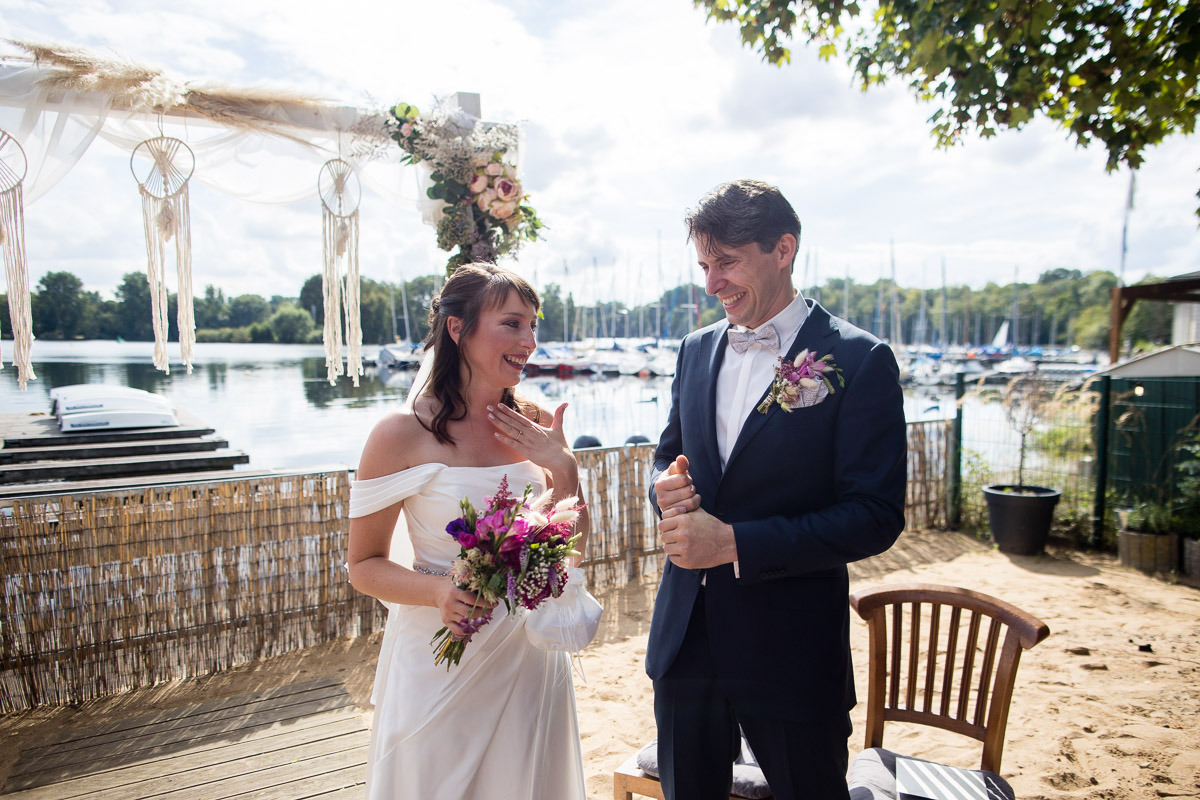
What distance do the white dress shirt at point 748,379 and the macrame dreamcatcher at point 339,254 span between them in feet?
9.55

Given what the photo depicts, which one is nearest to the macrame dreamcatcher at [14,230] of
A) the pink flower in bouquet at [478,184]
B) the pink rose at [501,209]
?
the pink flower in bouquet at [478,184]

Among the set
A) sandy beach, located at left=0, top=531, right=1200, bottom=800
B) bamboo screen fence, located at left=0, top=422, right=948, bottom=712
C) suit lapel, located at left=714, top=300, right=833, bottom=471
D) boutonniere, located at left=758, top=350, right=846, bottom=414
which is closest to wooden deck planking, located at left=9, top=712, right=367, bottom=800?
sandy beach, located at left=0, top=531, right=1200, bottom=800

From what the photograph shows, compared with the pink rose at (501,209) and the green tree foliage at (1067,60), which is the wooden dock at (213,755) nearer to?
the pink rose at (501,209)

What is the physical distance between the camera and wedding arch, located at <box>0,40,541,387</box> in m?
3.27

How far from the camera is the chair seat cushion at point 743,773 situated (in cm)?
199

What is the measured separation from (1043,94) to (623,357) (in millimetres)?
44680

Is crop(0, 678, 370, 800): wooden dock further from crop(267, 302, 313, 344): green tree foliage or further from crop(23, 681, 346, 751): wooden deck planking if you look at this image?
crop(267, 302, 313, 344): green tree foliage

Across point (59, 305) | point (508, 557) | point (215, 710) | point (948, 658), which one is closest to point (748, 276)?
point (508, 557)

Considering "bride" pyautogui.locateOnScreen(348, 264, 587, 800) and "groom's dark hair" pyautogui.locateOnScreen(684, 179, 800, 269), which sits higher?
"groom's dark hair" pyautogui.locateOnScreen(684, 179, 800, 269)

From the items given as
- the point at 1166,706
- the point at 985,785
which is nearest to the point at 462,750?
the point at 985,785

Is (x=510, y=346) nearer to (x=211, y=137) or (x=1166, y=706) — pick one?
(x=211, y=137)

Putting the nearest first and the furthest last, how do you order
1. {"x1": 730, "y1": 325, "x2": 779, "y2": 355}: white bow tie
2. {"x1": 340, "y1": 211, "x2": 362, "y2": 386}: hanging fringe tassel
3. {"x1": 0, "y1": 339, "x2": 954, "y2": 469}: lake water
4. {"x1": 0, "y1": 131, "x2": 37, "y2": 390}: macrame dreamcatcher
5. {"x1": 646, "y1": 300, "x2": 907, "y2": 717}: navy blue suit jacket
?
{"x1": 646, "y1": 300, "x2": 907, "y2": 717}: navy blue suit jacket
{"x1": 730, "y1": 325, "x2": 779, "y2": 355}: white bow tie
{"x1": 0, "y1": 131, "x2": 37, "y2": 390}: macrame dreamcatcher
{"x1": 340, "y1": 211, "x2": 362, "y2": 386}: hanging fringe tassel
{"x1": 0, "y1": 339, "x2": 954, "y2": 469}: lake water

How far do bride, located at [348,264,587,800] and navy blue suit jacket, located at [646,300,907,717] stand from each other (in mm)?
493

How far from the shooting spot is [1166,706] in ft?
12.9
